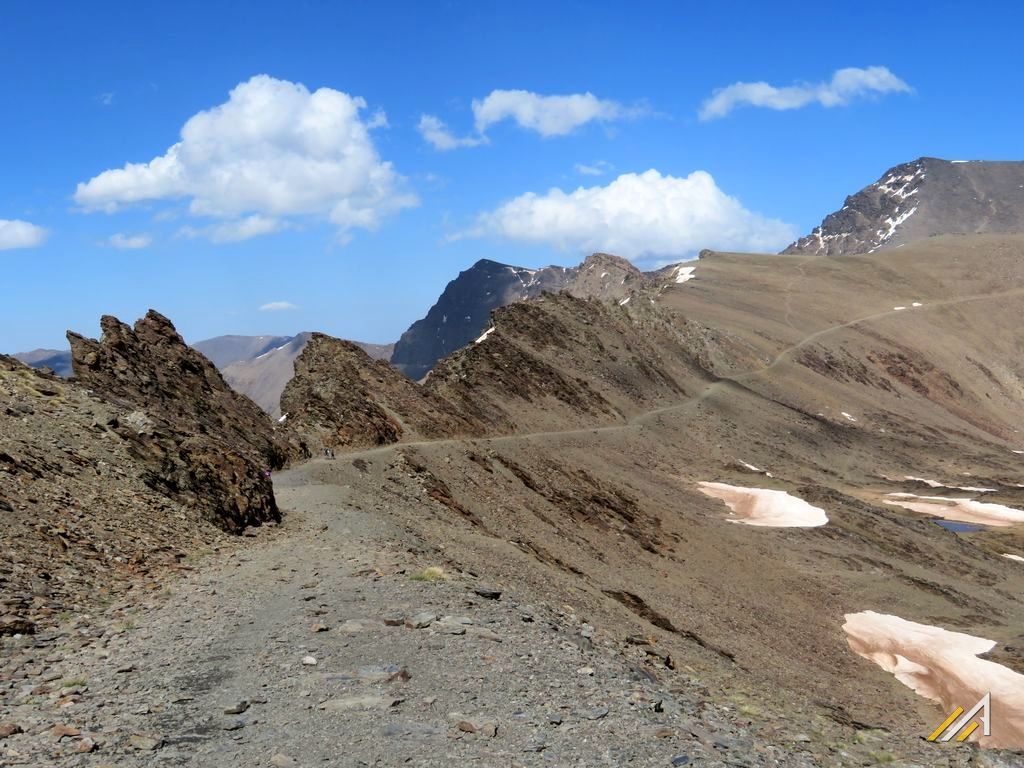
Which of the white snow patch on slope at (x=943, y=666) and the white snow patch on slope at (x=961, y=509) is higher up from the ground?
the white snow patch on slope at (x=943, y=666)

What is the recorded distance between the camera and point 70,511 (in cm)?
2039

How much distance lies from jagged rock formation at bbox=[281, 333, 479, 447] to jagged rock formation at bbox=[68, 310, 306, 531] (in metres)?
4.32

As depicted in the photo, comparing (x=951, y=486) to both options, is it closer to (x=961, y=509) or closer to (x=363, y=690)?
(x=961, y=509)

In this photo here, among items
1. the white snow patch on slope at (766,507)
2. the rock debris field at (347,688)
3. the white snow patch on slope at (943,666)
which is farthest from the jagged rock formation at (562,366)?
the rock debris field at (347,688)

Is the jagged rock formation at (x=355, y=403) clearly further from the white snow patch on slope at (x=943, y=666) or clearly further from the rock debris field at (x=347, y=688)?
the rock debris field at (x=347, y=688)

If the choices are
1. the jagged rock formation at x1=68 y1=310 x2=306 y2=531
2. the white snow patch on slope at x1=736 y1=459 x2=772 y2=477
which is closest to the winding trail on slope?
the jagged rock formation at x1=68 y1=310 x2=306 y2=531

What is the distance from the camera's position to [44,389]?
1070 inches

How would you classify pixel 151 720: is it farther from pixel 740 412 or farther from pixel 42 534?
pixel 740 412

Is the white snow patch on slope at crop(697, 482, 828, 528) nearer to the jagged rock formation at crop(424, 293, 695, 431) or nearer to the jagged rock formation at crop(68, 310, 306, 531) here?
the jagged rock formation at crop(424, 293, 695, 431)

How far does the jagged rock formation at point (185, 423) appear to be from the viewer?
→ 26.1m

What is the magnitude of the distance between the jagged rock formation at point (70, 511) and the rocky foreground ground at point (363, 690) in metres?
→ 1.15

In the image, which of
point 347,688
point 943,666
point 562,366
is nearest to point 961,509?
point 562,366

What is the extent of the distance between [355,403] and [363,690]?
4083cm

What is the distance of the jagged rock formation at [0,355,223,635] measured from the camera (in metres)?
16.8
